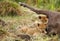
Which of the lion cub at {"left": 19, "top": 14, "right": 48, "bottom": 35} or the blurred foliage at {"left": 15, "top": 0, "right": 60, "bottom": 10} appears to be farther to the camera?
the blurred foliage at {"left": 15, "top": 0, "right": 60, "bottom": 10}

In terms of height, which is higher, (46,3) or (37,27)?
(37,27)

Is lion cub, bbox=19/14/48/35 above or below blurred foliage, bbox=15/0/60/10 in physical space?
above

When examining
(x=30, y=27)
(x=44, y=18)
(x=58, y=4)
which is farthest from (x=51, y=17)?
(x=58, y=4)

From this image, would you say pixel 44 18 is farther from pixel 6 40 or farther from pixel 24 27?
pixel 6 40

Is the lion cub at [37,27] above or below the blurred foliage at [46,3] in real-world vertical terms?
above

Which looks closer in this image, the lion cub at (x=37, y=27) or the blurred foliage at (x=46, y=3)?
the lion cub at (x=37, y=27)

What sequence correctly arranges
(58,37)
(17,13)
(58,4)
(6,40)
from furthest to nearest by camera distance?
1. (58,4)
2. (17,13)
3. (58,37)
4. (6,40)

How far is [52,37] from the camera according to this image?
5.36 meters

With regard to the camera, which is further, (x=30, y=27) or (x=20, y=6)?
(x=20, y=6)

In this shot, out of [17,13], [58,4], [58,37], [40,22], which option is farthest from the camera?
[58,4]

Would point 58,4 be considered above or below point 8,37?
below

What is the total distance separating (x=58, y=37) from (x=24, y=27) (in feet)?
2.38

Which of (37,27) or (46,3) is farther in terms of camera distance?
(46,3)

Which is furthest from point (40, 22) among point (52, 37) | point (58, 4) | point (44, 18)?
point (58, 4)
